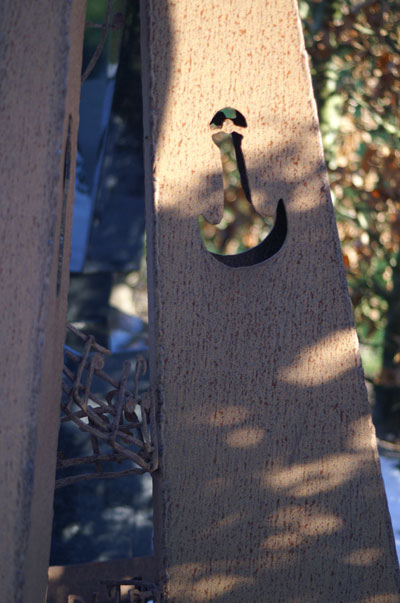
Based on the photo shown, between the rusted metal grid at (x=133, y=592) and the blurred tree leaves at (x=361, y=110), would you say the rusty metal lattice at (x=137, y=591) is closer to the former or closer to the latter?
the rusted metal grid at (x=133, y=592)

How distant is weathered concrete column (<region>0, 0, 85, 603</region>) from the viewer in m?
0.92

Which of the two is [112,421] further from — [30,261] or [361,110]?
[361,110]

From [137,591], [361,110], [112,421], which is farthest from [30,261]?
[361,110]

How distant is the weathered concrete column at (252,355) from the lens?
118 centimetres

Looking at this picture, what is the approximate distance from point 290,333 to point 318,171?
345mm

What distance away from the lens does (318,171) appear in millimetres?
1318

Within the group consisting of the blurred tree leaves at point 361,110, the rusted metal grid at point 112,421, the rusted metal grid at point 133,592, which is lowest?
the rusted metal grid at point 133,592

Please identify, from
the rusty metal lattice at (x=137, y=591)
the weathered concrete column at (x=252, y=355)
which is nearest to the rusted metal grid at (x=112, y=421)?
the weathered concrete column at (x=252, y=355)

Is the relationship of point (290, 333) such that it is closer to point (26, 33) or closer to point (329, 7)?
point (26, 33)

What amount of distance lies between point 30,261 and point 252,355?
0.47 meters

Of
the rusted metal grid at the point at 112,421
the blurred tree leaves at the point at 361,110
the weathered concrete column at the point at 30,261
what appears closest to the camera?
the weathered concrete column at the point at 30,261

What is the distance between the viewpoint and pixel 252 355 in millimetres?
1229

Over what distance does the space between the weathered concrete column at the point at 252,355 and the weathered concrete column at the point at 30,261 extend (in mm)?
230

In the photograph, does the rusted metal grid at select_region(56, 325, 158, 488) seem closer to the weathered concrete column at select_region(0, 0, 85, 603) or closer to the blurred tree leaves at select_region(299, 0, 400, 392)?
the weathered concrete column at select_region(0, 0, 85, 603)
